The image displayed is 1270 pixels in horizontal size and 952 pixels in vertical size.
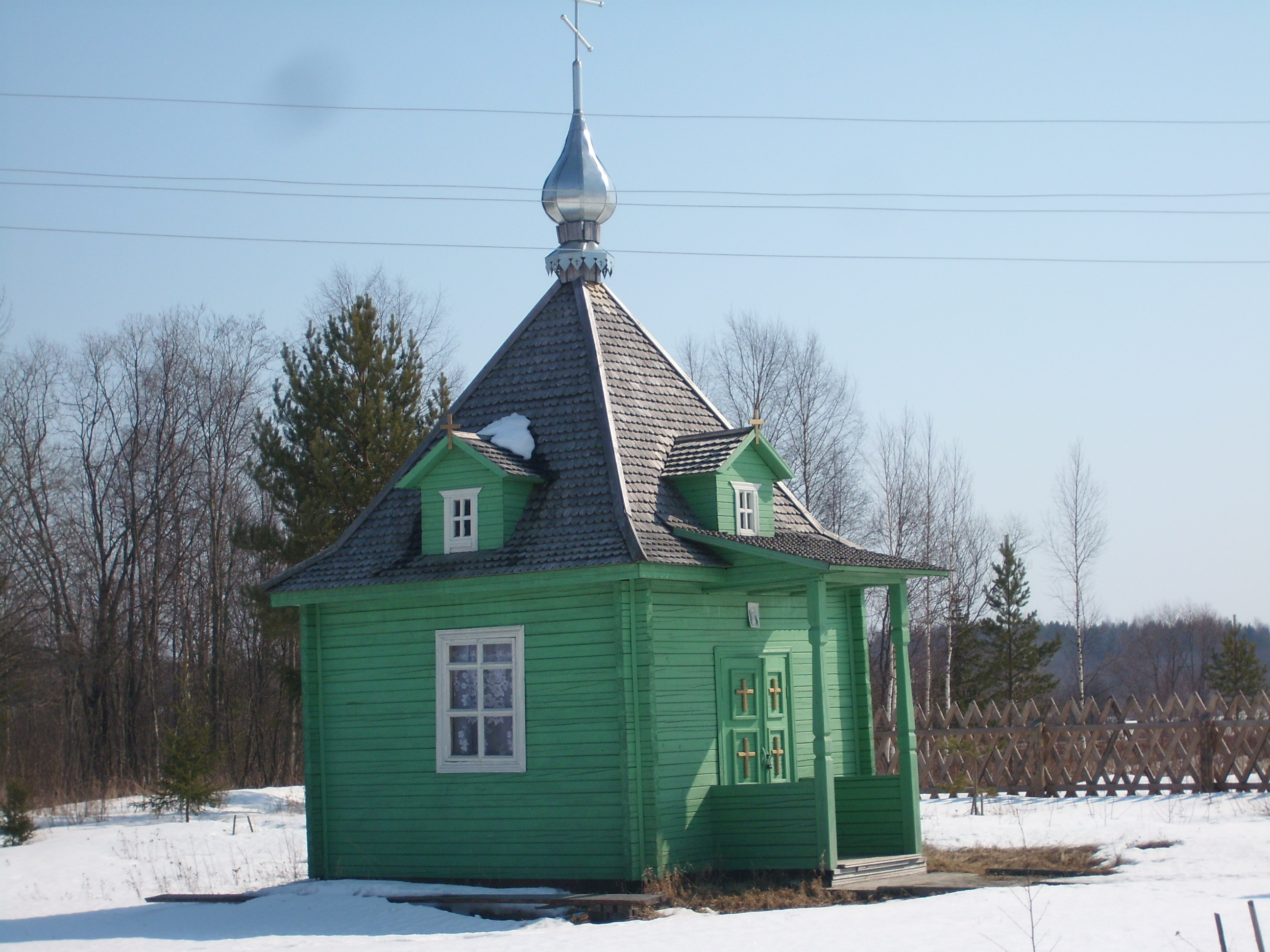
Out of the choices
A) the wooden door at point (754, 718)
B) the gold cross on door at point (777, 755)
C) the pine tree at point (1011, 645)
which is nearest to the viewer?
the wooden door at point (754, 718)

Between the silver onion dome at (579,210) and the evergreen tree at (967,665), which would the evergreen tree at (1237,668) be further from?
the silver onion dome at (579,210)

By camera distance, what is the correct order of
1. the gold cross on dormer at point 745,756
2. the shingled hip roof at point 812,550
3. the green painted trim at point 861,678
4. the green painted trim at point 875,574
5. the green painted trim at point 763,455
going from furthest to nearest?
the green painted trim at point 861,678 → the green painted trim at point 763,455 → the gold cross on dormer at point 745,756 → the shingled hip roof at point 812,550 → the green painted trim at point 875,574

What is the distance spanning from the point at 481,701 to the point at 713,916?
3.60 meters

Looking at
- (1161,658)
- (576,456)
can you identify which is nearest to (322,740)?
(576,456)

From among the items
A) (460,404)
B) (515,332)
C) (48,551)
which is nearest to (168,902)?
(460,404)

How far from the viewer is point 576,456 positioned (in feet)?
48.6

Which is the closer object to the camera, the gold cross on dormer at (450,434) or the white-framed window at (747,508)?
the gold cross on dormer at (450,434)

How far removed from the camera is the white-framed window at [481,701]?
46.0ft

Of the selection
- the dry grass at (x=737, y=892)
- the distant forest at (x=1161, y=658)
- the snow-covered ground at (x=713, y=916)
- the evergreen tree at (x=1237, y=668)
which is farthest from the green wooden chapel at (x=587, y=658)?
the distant forest at (x=1161, y=658)

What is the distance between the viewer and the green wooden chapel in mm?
13461

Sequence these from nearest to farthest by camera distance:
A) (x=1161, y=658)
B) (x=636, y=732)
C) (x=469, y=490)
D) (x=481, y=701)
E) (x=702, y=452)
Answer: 1. (x=636, y=732)
2. (x=481, y=701)
3. (x=469, y=490)
4. (x=702, y=452)
5. (x=1161, y=658)

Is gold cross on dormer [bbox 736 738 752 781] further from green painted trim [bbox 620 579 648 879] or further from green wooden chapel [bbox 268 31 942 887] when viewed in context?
green painted trim [bbox 620 579 648 879]

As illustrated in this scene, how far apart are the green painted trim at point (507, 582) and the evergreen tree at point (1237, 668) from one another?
108ft

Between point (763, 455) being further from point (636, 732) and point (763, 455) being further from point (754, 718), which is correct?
point (636, 732)
